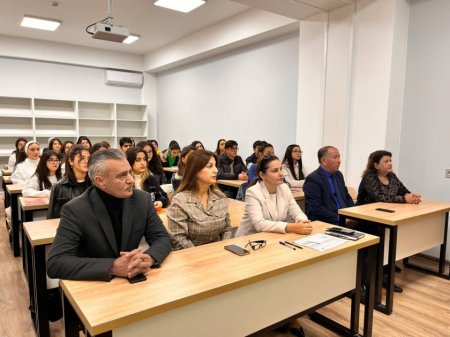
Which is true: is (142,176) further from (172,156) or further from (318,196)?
(172,156)

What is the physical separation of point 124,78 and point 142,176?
622 cm

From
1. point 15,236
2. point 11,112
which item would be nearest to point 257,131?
point 15,236

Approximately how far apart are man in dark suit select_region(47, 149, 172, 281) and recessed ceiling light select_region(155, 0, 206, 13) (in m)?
4.24

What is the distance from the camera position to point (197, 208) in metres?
2.30

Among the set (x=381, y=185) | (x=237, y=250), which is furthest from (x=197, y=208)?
(x=381, y=185)

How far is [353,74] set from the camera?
4.35m

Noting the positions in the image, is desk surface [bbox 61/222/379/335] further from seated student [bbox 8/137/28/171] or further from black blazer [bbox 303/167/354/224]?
seated student [bbox 8/137/28/171]

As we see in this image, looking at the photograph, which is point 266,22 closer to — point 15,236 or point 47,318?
point 15,236

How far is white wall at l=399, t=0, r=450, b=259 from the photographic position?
384 centimetres

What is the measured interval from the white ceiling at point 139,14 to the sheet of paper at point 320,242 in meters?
3.05

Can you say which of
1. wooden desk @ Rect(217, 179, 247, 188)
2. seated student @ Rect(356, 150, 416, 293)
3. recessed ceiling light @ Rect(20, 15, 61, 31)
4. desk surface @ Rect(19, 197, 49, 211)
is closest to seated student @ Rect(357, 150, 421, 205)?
seated student @ Rect(356, 150, 416, 293)

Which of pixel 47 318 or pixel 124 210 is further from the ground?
pixel 124 210

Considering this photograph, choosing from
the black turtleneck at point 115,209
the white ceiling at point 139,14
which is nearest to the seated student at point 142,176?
the black turtleneck at point 115,209

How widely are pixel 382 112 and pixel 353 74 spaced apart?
0.62 meters
